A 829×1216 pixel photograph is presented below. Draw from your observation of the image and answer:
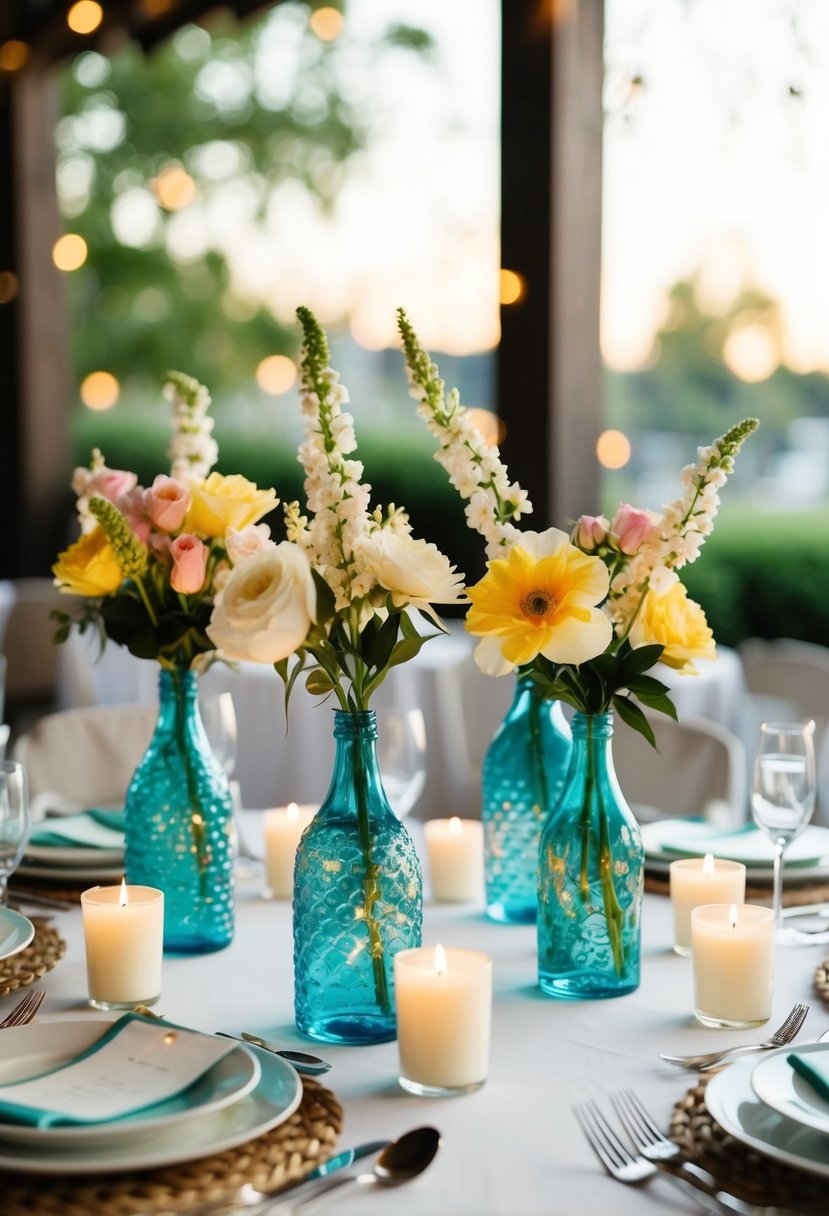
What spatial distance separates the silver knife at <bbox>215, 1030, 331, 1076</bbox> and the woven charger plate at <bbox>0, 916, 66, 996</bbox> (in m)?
0.25

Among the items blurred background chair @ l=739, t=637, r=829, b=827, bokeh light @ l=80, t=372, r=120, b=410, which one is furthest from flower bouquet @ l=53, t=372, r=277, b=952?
bokeh light @ l=80, t=372, r=120, b=410

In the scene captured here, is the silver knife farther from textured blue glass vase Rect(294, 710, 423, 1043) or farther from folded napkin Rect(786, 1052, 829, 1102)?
folded napkin Rect(786, 1052, 829, 1102)


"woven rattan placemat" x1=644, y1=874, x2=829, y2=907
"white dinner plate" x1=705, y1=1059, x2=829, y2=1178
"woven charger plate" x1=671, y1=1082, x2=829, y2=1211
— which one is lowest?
"woven charger plate" x1=671, y1=1082, x2=829, y2=1211

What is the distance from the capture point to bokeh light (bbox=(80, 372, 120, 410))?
977 cm

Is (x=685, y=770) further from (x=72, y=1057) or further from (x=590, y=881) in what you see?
(x=72, y=1057)

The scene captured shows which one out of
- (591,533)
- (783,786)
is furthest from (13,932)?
(783,786)

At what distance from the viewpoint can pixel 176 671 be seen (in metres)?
1.38

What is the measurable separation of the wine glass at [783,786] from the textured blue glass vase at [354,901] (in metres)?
0.44

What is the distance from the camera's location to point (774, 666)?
365cm

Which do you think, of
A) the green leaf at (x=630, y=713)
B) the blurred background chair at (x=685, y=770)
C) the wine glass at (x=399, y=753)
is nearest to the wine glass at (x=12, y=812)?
the wine glass at (x=399, y=753)

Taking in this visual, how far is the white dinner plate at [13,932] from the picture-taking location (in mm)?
1208

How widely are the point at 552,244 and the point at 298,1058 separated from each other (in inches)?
114

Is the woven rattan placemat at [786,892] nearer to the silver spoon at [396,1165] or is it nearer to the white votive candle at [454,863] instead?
the white votive candle at [454,863]

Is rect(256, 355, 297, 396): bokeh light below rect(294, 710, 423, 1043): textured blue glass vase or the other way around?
the other way around
